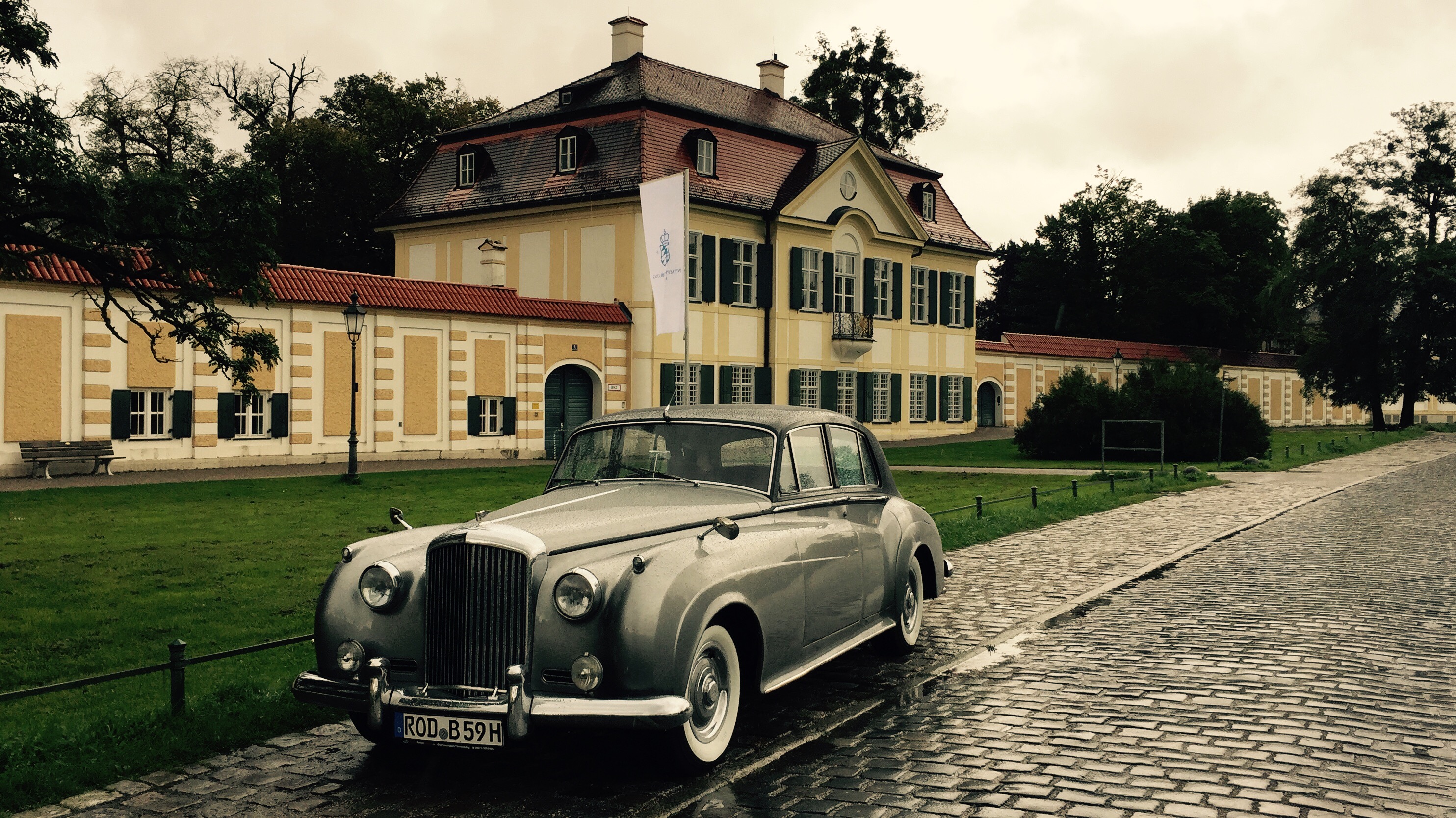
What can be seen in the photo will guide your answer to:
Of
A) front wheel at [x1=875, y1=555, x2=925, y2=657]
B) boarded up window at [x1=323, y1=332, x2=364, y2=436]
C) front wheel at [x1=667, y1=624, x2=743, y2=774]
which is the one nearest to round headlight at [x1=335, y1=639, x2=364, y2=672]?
front wheel at [x1=667, y1=624, x2=743, y2=774]

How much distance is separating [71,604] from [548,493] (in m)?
6.04

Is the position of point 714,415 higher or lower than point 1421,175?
lower

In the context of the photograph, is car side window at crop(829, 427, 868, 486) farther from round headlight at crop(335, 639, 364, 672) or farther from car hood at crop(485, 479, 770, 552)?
round headlight at crop(335, 639, 364, 672)

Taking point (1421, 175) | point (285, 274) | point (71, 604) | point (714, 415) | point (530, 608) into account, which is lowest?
point (71, 604)

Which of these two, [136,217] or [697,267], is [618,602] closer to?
[136,217]

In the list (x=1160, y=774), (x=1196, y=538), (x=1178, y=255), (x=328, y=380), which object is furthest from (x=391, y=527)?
(x=1178, y=255)

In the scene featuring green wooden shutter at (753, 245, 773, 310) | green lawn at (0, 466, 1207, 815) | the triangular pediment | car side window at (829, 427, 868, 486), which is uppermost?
the triangular pediment

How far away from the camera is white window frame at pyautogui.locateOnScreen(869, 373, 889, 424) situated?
42.8 meters

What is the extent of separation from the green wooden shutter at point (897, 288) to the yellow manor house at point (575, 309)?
0.39ft

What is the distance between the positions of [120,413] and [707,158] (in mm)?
18929

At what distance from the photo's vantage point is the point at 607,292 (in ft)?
117

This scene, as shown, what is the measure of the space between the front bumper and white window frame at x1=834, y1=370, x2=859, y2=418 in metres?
36.1

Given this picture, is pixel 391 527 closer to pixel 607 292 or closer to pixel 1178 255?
pixel 607 292

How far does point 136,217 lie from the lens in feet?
35.3
